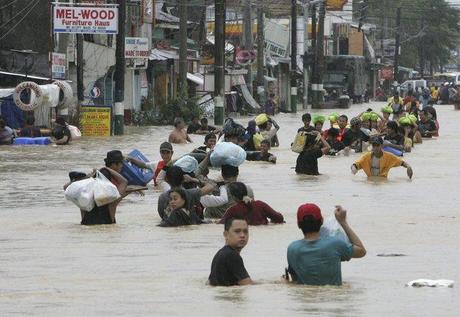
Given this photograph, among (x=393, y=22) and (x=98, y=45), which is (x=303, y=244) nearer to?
(x=98, y=45)

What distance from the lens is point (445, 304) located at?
11.6 metres

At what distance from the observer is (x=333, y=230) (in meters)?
12.8

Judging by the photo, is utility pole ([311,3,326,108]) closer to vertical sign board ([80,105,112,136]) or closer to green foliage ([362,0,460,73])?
vertical sign board ([80,105,112,136])

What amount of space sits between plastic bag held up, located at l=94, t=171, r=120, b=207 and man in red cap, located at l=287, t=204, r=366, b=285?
248 inches

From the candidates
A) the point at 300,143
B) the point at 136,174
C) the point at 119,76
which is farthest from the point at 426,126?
the point at 136,174

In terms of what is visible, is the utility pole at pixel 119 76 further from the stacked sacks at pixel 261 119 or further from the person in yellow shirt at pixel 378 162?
the person in yellow shirt at pixel 378 162

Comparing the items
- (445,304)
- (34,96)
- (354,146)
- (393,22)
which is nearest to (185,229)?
(445,304)

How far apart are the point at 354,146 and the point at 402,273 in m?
22.7

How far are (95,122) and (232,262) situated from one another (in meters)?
33.1

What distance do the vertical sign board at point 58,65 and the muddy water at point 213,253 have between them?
1324 centimetres

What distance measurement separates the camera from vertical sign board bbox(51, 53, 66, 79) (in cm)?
4412

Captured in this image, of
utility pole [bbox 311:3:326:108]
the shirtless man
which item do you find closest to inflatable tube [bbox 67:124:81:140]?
the shirtless man

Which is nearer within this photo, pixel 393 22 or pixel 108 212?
pixel 108 212

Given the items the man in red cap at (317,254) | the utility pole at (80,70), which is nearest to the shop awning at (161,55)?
the utility pole at (80,70)
